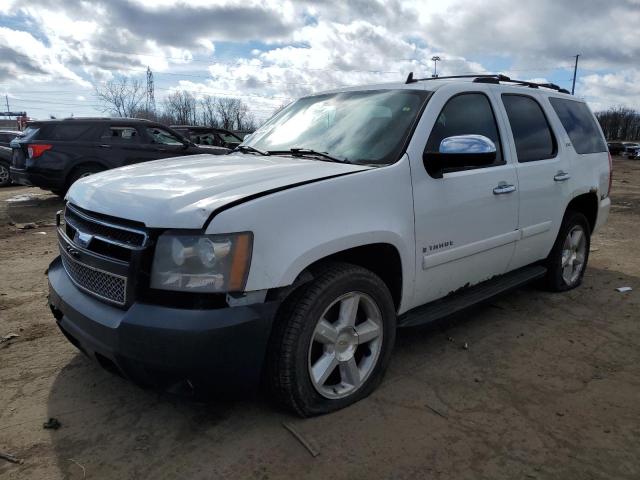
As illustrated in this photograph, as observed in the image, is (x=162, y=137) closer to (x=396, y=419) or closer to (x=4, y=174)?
(x=4, y=174)

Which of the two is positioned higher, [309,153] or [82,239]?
[309,153]

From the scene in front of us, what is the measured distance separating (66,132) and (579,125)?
9.39m

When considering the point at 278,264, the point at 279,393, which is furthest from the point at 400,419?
the point at 278,264

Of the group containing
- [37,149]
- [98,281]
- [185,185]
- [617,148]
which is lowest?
[617,148]

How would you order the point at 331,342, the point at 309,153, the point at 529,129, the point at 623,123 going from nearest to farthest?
the point at 331,342, the point at 309,153, the point at 529,129, the point at 623,123

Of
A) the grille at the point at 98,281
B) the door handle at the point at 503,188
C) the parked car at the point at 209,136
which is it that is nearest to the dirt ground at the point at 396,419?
the grille at the point at 98,281

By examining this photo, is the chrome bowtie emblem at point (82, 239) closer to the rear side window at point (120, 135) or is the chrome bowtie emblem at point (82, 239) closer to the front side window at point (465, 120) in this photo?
the front side window at point (465, 120)

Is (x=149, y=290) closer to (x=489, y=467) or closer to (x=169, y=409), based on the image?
(x=169, y=409)

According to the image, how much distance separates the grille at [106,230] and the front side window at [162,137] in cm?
869

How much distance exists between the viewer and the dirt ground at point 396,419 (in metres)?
2.38

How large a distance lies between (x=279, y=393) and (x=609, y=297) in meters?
3.77

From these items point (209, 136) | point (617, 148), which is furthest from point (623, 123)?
point (209, 136)

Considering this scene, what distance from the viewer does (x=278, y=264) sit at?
2326mm

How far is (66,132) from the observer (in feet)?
33.8
